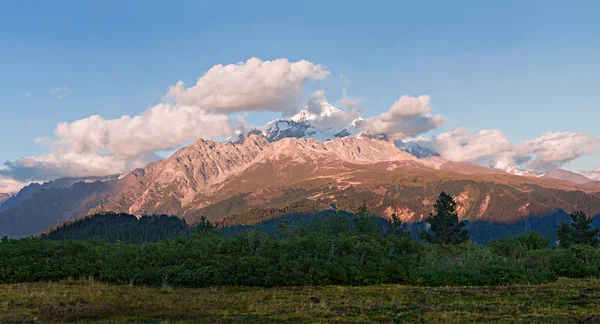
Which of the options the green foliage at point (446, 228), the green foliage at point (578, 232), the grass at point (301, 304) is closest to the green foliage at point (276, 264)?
the grass at point (301, 304)

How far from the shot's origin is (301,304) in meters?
23.3

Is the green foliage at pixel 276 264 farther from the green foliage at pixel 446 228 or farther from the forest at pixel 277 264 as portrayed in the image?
the green foliage at pixel 446 228

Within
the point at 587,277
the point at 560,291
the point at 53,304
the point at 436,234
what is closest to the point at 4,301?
the point at 53,304

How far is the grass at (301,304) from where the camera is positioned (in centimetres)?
2008

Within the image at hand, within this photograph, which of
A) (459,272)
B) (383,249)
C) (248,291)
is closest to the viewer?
(248,291)

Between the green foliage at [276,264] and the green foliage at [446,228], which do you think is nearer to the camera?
the green foliage at [276,264]

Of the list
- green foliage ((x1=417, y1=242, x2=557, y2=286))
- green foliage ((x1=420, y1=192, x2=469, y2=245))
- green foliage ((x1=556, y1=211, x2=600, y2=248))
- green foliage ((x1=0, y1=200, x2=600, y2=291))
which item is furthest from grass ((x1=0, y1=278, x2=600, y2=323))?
green foliage ((x1=556, y1=211, x2=600, y2=248))

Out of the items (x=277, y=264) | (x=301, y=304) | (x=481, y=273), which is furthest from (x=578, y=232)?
(x=301, y=304)

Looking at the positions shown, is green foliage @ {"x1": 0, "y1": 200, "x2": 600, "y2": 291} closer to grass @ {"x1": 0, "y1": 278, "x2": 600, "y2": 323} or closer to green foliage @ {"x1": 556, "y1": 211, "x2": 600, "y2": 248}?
grass @ {"x1": 0, "y1": 278, "x2": 600, "y2": 323}

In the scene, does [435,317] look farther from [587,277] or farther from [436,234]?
[436,234]

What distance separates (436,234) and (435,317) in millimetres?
79175

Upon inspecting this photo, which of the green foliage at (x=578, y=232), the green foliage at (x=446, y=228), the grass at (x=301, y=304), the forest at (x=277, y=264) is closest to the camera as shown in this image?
the grass at (x=301, y=304)

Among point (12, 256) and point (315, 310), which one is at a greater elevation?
point (12, 256)

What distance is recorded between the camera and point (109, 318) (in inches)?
808
